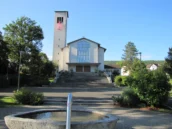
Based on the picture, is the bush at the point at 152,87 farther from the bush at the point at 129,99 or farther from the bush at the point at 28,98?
the bush at the point at 28,98

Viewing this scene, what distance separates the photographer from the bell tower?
184 feet

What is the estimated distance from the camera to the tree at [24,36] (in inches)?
1403

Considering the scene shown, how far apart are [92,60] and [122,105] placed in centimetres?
3920

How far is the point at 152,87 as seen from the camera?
12.9m

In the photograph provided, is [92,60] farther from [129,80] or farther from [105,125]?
[105,125]

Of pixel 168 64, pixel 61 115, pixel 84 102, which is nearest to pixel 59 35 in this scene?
pixel 168 64

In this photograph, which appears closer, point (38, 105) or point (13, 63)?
point (38, 105)

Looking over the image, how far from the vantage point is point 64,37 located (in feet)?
186

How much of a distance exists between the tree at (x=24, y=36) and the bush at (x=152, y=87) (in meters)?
25.9

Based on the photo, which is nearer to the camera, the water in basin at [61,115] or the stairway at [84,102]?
the water in basin at [61,115]

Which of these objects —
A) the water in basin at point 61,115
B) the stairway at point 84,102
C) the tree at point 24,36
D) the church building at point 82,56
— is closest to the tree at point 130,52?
the church building at point 82,56

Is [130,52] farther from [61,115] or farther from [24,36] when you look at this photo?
[61,115]

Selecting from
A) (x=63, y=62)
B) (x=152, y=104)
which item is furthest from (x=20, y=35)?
(x=152, y=104)

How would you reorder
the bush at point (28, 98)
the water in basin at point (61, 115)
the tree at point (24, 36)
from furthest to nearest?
1. the tree at point (24, 36)
2. the bush at point (28, 98)
3. the water in basin at point (61, 115)
